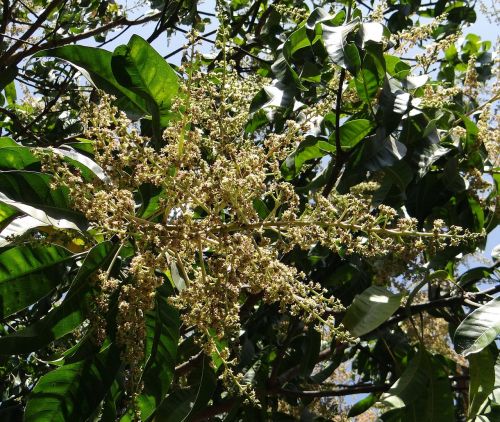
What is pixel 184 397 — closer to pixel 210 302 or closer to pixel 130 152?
pixel 210 302

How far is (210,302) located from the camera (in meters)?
1.11

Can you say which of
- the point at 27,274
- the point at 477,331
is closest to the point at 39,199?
the point at 27,274

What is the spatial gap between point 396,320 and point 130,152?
93cm

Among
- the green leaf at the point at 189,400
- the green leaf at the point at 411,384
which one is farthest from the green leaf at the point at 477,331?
the green leaf at the point at 189,400

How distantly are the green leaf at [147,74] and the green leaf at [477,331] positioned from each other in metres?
0.74

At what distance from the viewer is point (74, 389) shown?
50.2 inches

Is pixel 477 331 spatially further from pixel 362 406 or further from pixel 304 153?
pixel 362 406

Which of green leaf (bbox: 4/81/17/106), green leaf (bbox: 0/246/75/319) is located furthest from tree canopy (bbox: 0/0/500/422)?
green leaf (bbox: 4/81/17/106)

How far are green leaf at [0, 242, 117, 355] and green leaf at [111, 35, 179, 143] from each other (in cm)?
33

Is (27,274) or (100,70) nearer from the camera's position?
(27,274)

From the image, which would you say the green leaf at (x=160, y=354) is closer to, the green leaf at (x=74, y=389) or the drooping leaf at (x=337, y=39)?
the green leaf at (x=74, y=389)

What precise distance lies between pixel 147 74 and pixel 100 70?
0.36ft

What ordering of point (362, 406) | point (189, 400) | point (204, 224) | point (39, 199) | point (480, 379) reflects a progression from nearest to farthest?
point (204, 224) → point (39, 199) → point (480, 379) → point (189, 400) → point (362, 406)

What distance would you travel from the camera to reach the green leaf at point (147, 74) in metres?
1.39
